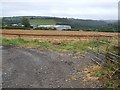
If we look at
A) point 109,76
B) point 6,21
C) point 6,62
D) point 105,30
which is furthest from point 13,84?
point 6,21

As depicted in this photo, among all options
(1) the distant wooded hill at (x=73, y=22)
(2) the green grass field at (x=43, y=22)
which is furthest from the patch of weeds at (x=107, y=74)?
(2) the green grass field at (x=43, y=22)

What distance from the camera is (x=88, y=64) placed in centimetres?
1495

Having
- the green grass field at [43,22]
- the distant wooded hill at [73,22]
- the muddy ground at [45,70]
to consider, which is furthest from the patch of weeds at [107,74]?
the green grass field at [43,22]

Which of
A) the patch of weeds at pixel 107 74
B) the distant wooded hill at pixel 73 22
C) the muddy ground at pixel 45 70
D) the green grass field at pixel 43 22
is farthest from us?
the green grass field at pixel 43 22

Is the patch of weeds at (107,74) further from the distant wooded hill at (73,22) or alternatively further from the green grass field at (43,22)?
the green grass field at (43,22)

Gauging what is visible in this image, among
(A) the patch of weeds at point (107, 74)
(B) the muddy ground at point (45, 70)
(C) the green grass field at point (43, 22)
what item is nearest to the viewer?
(A) the patch of weeds at point (107, 74)

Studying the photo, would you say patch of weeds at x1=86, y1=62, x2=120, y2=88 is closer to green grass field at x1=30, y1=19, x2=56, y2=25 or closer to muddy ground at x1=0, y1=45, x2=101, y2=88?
muddy ground at x1=0, y1=45, x2=101, y2=88

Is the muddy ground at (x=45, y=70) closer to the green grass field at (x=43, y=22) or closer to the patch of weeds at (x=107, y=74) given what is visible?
the patch of weeds at (x=107, y=74)

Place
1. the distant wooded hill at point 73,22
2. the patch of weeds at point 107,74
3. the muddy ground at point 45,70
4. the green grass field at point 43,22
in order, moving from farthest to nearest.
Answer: the green grass field at point 43,22 → the distant wooded hill at point 73,22 → the muddy ground at point 45,70 → the patch of weeds at point 107,74

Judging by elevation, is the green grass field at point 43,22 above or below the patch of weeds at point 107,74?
above

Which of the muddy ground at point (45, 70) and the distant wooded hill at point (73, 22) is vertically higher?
the distant wooded hill at point (73, 22)

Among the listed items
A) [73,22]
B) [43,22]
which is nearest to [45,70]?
[73,22]

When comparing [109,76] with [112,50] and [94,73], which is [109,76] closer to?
[94,73]

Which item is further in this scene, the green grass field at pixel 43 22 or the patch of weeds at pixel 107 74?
the green grass field at pixel 43 22
